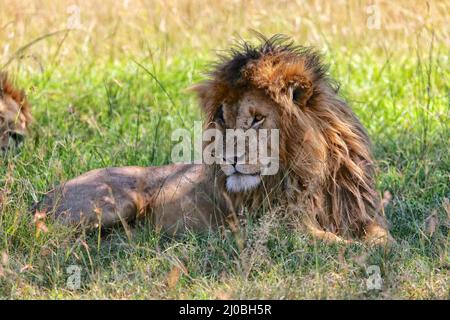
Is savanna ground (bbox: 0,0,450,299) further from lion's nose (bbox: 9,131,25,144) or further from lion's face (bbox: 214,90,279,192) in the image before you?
lion's face (bbox: 214,90,279,192)

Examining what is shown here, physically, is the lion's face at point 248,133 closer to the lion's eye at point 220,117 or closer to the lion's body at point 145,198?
the lion's eye at point 220,117

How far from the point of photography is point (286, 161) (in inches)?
201

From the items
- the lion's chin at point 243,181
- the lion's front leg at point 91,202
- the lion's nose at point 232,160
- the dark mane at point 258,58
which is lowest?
the lion's front leg at point 91,202

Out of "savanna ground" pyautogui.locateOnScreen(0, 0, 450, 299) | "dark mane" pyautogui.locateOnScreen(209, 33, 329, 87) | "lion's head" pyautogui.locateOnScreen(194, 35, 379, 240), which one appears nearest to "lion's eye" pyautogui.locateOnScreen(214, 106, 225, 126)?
"lion's head" pyautogui.locateOnScreen(194, 35, 379, 240)

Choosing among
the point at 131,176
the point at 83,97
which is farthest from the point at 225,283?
the point at 83,97

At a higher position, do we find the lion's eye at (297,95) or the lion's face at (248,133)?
the lion's eye at (297,95)

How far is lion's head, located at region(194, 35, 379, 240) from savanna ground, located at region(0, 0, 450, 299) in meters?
0.25

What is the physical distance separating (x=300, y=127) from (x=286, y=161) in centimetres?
19

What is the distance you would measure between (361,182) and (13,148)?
2.47 metres

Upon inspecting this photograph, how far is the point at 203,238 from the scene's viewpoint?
5336 millimetres

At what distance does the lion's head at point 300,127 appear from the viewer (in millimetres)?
5059

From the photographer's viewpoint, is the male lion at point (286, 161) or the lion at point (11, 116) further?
the lion at point (11, 116)

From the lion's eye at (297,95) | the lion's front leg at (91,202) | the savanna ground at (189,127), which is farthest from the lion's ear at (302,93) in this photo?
the lion's front leg at (91,202)

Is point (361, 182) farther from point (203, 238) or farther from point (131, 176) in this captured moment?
point (131, 176)
